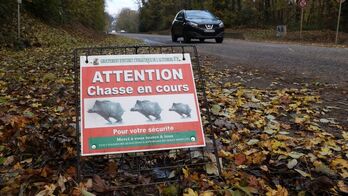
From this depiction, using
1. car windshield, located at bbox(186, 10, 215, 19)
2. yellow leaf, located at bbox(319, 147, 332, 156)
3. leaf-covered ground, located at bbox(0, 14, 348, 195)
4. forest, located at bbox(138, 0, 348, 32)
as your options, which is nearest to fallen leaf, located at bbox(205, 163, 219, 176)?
leaf-covered ground, located at bbox(0, 14, 348, 195)

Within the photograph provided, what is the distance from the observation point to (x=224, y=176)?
2543 mm

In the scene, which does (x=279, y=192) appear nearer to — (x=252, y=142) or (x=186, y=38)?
(x=252, y=142)

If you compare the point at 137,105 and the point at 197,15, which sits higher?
the point at 197,15

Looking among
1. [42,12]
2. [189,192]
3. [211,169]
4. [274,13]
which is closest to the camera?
[189,192]

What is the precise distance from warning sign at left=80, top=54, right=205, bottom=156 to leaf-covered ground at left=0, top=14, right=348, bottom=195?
0.86 ft

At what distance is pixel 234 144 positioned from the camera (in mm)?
3170

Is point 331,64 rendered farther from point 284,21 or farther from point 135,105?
point 284,21

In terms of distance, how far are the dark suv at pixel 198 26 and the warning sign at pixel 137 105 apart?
12.8m

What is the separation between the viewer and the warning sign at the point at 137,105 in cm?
238

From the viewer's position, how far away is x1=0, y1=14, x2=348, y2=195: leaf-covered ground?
7.89 feet

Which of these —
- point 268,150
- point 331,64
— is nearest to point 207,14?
point 331,64

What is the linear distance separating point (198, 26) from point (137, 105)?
42.8 ft

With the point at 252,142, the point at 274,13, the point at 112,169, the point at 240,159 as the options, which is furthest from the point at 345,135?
the point at 274,13

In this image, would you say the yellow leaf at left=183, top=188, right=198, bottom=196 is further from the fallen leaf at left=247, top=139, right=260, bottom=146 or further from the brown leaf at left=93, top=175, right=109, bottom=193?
the fallen leaf at left=247, top=139, right=260, bottom=146
